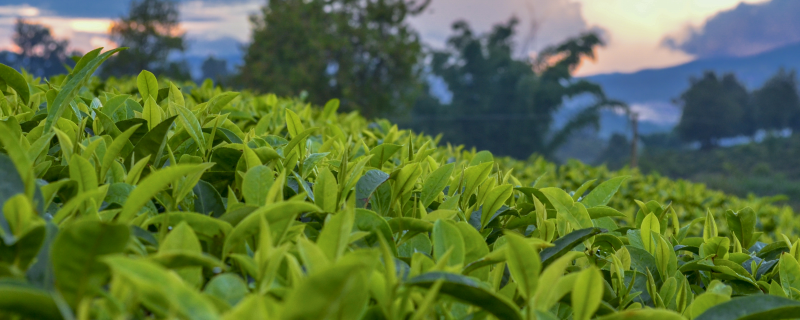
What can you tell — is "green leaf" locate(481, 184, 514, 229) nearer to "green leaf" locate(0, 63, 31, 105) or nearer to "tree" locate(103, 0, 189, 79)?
"green leaf" locate(0, 63, 31, 105)

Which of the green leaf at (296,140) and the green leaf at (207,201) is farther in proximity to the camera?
the green leaf at (296,140)

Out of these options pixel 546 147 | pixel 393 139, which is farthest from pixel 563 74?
pixel 393 139

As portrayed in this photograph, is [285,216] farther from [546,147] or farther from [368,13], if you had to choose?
[546,147]

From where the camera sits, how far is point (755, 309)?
1.98ft

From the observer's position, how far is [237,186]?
885mm

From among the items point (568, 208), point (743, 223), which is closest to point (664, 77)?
point (743, 223)

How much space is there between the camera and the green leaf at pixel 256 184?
72cm

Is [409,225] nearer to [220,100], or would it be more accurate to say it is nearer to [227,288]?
[227,288]

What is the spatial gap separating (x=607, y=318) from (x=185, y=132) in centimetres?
81

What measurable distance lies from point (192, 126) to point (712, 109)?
53837mm

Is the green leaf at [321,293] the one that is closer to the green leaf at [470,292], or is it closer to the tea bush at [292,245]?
the tea bush at [292,245]

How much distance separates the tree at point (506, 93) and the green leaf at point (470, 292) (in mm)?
34471

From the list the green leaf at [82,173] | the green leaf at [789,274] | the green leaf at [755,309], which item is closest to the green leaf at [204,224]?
the green leaf at [82,173]

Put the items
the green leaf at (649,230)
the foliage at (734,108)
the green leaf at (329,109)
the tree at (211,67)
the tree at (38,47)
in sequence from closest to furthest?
the green leaf at (649,230)
the green leaf at (329,109)
the foliage at (734,108)
the tree at (38,47)
the tree at (211,67)
